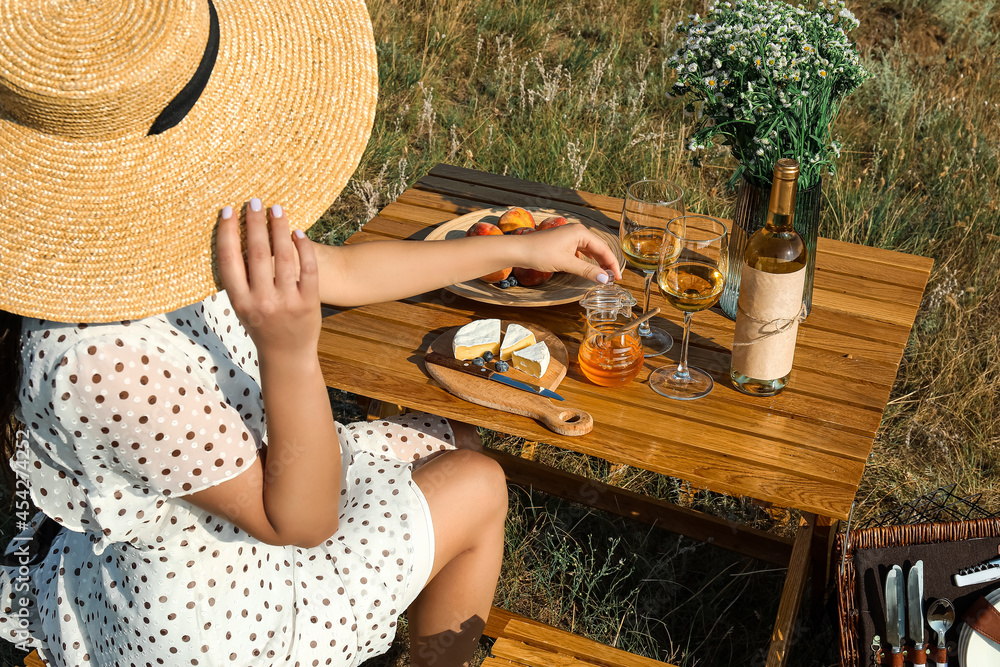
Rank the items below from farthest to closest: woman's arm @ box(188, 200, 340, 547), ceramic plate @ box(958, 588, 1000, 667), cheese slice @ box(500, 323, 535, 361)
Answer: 1. cheese slice @ box(500, 323, 535, 361)
2. ceramic plate @ box(958, 588, 1000, 667)
3. woman's arm @ box(188, 200, 340, 547)

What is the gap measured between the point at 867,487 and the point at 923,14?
389 cm

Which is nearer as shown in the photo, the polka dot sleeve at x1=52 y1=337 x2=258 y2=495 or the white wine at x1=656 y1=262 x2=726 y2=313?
the polka dot sleeve at x1=52 y1=337 x2=258 y2=495

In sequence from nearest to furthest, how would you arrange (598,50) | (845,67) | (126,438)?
(126,438) < (845,67) < (598,50)

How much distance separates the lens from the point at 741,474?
68.1 inches

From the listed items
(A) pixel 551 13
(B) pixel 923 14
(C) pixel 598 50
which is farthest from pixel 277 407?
(B) pixel 923 14

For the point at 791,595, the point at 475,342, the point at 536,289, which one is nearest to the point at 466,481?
the point at 475,342

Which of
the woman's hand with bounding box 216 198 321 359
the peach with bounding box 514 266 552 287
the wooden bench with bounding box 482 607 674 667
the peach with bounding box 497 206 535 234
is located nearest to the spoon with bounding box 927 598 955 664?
the wooden bench with bounding box 482 607 674 667

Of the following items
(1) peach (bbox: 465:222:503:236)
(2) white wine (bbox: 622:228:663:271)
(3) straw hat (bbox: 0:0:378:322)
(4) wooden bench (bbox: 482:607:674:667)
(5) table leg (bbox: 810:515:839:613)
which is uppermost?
(3) straw hat (bbox: 0:0:378:322)

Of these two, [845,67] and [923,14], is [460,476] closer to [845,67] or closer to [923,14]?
[845,67]

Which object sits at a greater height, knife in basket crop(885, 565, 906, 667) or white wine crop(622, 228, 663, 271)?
white wine crop(622, 228, 663, 271)

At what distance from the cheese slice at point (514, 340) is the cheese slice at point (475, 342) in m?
0.02

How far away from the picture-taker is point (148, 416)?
4.60 feet

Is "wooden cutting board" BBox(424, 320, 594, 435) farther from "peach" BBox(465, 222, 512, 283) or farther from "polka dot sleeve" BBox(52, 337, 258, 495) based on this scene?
"polka dot sleeve" BBox(52, 337, 258, 495)

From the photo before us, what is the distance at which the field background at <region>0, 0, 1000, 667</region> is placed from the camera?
282 cm
